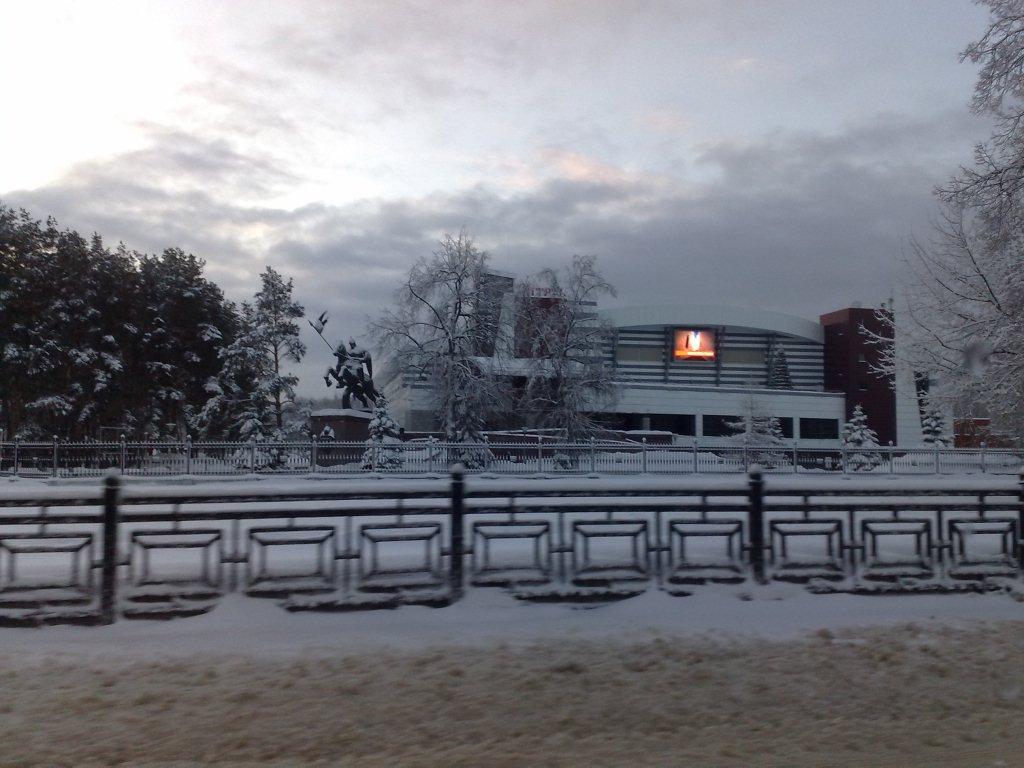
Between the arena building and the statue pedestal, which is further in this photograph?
the arena building

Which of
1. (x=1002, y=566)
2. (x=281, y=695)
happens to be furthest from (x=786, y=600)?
(x=281, y=695)

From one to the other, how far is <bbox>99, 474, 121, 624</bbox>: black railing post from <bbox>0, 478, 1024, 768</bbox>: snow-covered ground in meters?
0.23

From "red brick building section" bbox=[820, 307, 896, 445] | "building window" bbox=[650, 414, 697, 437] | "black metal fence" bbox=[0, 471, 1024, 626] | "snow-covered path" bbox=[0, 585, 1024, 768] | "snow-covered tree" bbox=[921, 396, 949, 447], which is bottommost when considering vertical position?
"snow-covered path" bbox=[0, 585, 1024, 768]

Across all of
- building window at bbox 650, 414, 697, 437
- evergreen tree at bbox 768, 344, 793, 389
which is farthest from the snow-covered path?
evergreen tree at bbox 768, 344, 793, 389

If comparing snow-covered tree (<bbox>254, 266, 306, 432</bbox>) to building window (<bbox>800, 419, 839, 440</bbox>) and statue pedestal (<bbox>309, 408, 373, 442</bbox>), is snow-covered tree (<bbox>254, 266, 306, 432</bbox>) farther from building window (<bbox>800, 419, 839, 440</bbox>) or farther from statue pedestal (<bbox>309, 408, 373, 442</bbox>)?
building window (<bbox>800, 419, 839, 440</bbox>)

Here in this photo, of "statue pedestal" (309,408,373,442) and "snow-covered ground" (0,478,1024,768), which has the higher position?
"statue pedestal" (309,408,373,442)

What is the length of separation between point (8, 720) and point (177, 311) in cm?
4298

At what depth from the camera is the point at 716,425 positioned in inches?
2409

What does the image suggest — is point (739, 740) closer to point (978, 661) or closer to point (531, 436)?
point (978, 661)

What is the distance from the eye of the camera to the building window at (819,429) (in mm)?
62969

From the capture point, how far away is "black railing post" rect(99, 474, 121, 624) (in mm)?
7430

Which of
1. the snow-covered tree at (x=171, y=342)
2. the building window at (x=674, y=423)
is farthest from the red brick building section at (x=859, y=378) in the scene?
the snow-covered tree at (x=171, y=342)

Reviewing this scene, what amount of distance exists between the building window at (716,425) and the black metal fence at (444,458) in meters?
Result: 25.7

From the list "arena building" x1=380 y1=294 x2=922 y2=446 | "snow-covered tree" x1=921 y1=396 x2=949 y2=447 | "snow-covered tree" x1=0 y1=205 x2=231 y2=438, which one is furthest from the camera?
"arena building" x1=380 y1=294 x2=922 y2=446
